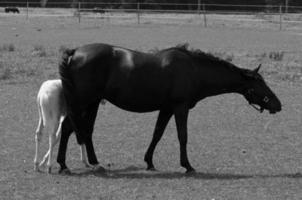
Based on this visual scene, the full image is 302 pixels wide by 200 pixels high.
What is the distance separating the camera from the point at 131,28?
47000 mm

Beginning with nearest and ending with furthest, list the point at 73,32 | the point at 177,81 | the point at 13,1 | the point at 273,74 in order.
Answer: the point at 177,81
the point at 273,74
the point at 73,32
the point at 13,1

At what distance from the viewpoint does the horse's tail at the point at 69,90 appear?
9.44 meters

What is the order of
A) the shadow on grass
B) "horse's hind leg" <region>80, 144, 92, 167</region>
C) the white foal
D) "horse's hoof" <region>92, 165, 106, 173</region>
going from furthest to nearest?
"horse's hind leg" <region>80, 144, 92, 167</region>, "horse's hoof" <region>92, 165, 106, 173</region>, the white foal, the shadow on grass

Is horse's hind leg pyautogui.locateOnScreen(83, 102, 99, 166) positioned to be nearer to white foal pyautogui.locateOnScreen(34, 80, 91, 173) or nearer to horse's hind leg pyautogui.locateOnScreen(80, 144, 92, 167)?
horse's hind leg pyautogui.locateOnScreen(80, 144, 92, 167)

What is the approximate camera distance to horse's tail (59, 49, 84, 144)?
944 centimetres

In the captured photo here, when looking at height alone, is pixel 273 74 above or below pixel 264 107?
below

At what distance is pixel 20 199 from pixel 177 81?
2.78 meters

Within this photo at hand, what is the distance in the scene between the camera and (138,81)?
31.2 ft

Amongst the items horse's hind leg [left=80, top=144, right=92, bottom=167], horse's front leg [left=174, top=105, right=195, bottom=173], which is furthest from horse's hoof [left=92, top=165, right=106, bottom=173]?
horse's front leg [left=174, top=105, right=195, bottom=173]

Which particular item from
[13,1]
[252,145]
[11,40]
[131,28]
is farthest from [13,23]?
[252,145]

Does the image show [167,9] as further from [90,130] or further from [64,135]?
[64,135]

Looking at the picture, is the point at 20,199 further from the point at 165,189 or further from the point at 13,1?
the point at 13,1

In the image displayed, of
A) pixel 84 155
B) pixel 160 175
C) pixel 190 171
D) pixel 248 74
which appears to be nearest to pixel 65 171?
pixel 84 155

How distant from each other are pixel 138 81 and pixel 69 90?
3.10ft
